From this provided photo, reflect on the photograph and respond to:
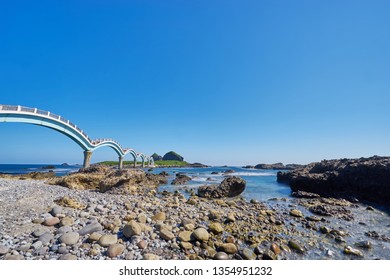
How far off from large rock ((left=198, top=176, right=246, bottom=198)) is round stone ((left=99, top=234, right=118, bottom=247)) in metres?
11.5

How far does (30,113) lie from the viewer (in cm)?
2264

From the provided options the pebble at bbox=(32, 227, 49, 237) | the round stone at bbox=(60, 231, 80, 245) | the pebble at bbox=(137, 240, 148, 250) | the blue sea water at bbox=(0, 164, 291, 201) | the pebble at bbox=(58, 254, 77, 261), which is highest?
the pebble at bbox=(32, 227, 49, 237)

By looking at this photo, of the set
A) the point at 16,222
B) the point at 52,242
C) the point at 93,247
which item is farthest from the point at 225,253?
the point at 16,222

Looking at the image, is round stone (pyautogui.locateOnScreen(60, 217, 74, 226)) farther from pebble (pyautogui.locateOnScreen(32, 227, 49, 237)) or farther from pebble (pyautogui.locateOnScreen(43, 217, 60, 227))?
pebble (pyautogui.locateOnScreen(32, 227, 49, 237))

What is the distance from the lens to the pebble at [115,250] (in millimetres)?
4632

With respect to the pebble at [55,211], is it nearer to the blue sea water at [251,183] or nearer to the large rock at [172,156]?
the blue sea water at [251,183]

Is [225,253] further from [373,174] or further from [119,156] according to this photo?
[119,156]

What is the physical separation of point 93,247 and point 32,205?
168 inches

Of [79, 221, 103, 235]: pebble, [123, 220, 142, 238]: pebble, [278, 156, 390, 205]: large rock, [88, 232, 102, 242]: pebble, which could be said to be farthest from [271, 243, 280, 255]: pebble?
[278, 156, 390, 205]: large rock

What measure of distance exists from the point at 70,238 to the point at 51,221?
1449 millimetres

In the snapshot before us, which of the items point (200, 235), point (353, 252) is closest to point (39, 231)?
point (200, 235)

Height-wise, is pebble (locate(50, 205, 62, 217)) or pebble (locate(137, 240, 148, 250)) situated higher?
pebble (locate(50, 205, 62, 217))

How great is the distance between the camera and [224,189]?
1695 centimetres

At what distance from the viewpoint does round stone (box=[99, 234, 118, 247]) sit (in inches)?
196
